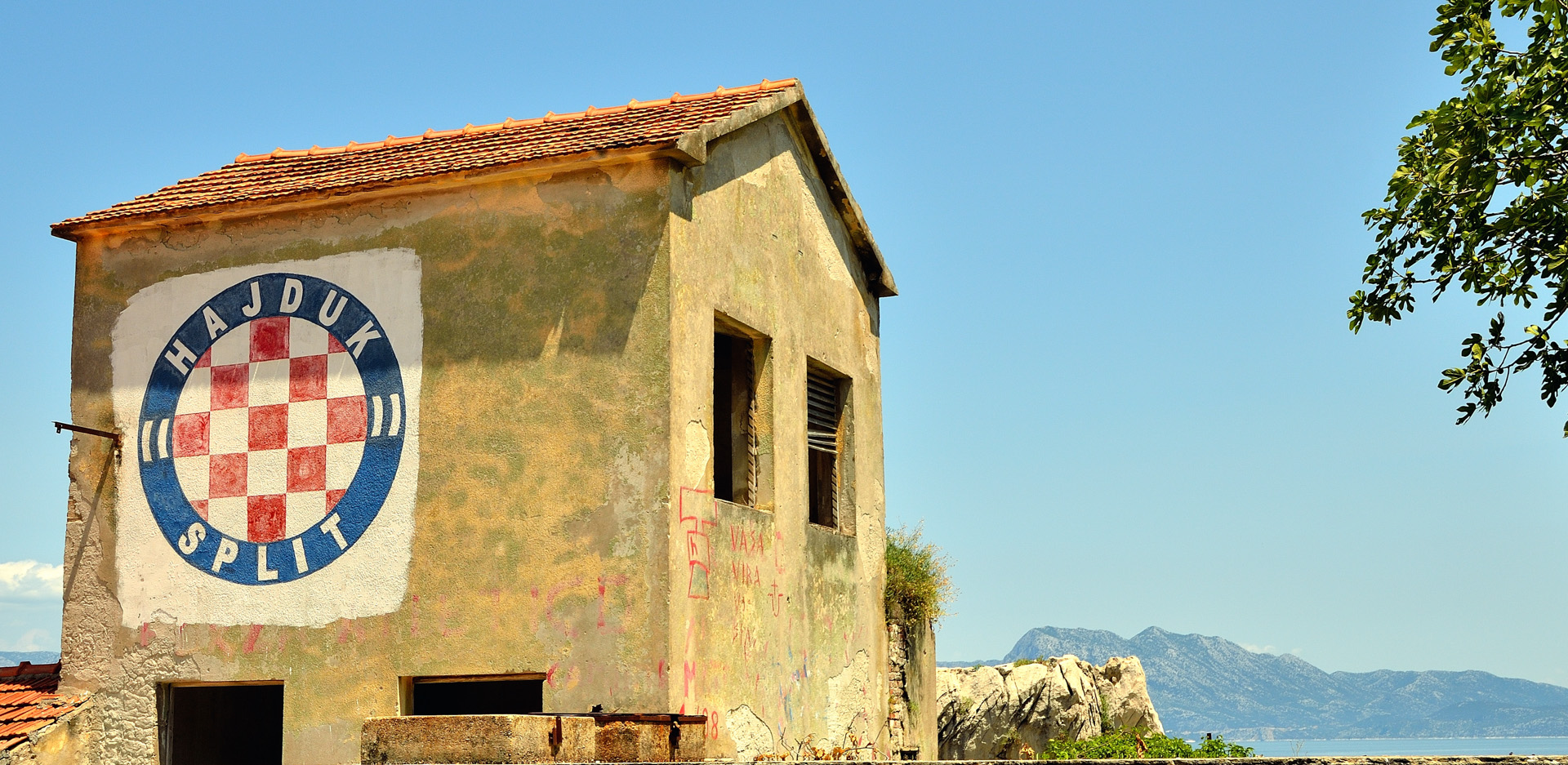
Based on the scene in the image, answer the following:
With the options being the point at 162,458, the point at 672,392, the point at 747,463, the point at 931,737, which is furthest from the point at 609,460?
the point at 931,737

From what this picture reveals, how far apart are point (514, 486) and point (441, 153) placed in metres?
3.05

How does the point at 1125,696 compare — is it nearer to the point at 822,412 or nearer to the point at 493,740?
the point at 822,412

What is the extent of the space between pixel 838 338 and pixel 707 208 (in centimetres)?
297

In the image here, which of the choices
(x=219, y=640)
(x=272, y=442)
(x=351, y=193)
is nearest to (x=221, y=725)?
(x=219, y=640)

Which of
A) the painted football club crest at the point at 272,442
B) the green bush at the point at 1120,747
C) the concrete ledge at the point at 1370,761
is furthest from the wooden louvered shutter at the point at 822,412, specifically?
the green bush at the point at 1120,747

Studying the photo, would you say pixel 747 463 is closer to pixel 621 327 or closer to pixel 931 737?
pixel 621 327

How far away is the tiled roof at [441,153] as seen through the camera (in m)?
10.7

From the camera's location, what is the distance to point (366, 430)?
35.1 feet

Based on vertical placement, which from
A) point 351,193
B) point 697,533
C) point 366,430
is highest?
point 351,193

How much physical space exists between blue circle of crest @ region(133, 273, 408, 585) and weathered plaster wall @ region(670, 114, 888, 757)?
89.7 inches

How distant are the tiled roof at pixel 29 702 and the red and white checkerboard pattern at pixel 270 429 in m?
1.86

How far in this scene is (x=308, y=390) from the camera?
35.7 feet

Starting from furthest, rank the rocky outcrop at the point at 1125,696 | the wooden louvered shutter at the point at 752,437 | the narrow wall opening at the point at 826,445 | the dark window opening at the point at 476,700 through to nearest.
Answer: the rocky outcrop at the point at 1125,696
the dark window opening at the point at 476,700
the narrow wall opening at the point at 826,445
the wooden louvered shutter at the point at 752,437

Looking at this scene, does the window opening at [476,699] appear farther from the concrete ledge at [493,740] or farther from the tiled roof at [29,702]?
the concrete ledge at [493,740]
